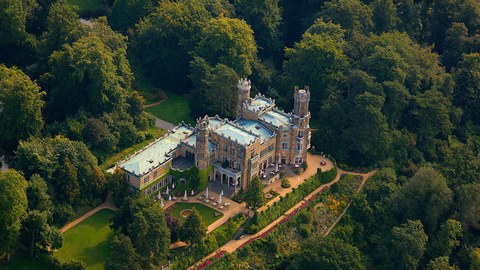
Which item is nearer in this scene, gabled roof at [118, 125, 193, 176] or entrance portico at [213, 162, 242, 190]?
gabled roof at [118, 125, 193, 176]

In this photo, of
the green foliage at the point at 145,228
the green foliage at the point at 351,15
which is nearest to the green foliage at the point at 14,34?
the green foliage at the point at 145,228

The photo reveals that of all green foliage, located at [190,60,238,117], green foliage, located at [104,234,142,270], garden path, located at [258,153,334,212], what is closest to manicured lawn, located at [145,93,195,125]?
green foliage, located at [190,60,238,117]

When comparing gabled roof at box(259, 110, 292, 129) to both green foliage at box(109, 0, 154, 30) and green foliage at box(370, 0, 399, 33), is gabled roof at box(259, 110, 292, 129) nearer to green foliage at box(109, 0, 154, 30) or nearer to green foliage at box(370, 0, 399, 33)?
green foliage at box(370, 0, 399, 33)

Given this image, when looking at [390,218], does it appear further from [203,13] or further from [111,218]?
[203,13]

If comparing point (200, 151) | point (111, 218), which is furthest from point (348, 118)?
point (111, 218)

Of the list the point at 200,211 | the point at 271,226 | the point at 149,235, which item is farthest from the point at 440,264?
the point at 149,235

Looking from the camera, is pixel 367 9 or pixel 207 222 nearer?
pixel 207 222
